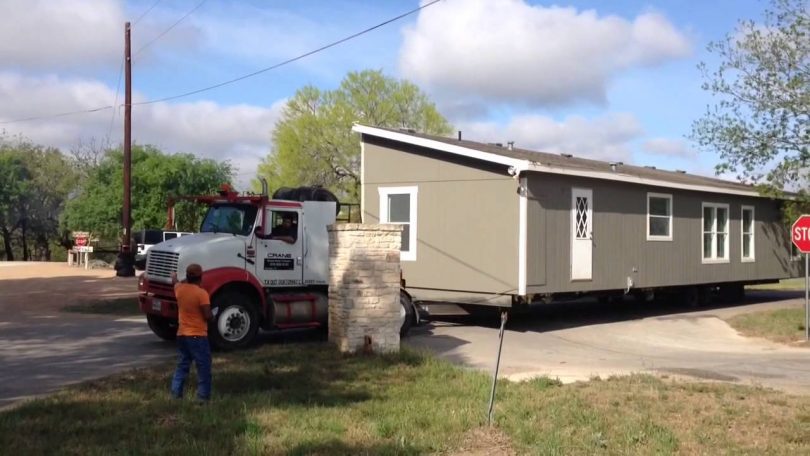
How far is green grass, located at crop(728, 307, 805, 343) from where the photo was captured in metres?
16.5

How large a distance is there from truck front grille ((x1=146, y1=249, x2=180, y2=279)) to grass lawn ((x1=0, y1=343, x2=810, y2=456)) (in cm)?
242

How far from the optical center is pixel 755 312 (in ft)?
67.0

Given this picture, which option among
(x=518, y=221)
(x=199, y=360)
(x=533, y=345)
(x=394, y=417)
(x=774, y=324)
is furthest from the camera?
(x=774, y=324)

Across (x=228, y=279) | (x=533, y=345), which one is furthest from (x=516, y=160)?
(x=228, y=279)

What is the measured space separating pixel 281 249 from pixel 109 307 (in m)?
8.80

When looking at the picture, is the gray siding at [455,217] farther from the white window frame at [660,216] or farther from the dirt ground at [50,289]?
the dirt ground at [50,289]

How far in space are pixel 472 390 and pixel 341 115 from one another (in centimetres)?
3188

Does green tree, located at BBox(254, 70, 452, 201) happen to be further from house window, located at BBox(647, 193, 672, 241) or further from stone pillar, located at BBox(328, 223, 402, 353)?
stone pillar, located at BBox(328, 223, 402, 353)

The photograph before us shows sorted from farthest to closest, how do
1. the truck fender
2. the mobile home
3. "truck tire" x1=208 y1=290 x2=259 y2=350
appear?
the mobile home < "truck tire" x1=208 y1=290 x2=259 y2=350 < the truck fender

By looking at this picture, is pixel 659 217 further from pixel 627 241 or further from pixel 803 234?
pixel 803 234

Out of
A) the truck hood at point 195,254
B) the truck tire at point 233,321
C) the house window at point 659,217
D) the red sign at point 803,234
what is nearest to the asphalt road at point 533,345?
the truck tire at point 233,321

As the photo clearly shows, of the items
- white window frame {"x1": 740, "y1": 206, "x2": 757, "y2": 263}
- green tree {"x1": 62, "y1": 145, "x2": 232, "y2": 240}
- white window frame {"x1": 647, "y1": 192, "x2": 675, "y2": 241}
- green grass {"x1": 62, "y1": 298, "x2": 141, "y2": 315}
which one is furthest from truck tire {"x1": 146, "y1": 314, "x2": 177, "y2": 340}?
green tree {"x1": 62, "y1": 145, "x2": 232, "y2": 240}

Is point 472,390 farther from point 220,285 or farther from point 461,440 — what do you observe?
point 220,285

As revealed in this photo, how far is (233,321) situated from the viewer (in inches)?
479
